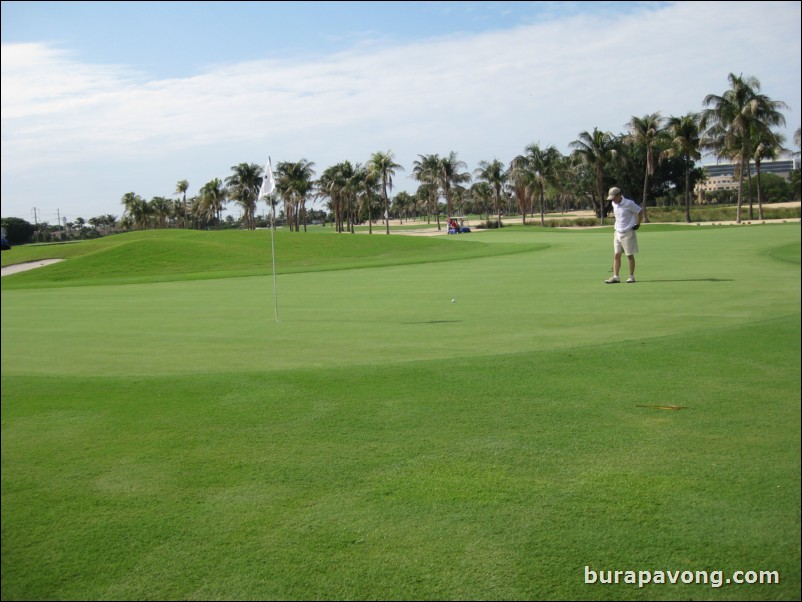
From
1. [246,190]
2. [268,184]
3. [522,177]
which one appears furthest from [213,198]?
[268,184]

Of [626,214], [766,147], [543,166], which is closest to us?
[766,147]

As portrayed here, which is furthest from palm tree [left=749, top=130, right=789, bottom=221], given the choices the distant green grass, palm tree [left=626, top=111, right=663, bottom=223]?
the distant green grass

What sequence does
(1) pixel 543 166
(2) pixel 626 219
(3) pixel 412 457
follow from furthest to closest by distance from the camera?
(1) pixel 543 166
(2) pixel 626 219
(3) pixel 412 457

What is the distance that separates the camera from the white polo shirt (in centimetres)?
890

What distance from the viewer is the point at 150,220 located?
121875 mm

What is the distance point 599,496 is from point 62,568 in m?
2.78

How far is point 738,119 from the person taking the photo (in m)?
6.19

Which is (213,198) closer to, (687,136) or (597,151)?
(597,151)

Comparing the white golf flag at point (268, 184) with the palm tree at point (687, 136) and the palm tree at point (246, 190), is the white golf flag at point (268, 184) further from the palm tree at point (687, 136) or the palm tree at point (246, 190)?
the palm tree at point (246, 190)

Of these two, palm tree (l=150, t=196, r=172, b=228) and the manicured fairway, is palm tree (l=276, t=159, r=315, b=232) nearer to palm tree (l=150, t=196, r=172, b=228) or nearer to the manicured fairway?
palm tree (l=150, t=196, r=172, b=228)

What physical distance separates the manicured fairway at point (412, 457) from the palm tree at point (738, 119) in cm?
83

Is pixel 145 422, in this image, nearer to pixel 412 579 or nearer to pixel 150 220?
pixel 412 579

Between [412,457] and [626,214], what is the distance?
5.49m

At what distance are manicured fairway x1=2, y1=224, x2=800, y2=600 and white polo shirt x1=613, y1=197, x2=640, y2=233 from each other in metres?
1.27
